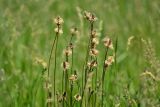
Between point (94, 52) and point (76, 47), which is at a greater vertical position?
point (76, 47)

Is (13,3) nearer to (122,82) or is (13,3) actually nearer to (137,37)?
(137,37)

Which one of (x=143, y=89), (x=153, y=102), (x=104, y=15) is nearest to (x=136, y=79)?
(x=143, y=89)

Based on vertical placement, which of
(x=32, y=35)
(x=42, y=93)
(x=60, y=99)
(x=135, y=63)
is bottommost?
(x=60, y=99)

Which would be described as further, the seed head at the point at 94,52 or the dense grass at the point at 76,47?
the dense grass at the point at 76,47

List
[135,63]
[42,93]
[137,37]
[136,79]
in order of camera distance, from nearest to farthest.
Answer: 1. [42,93]
2. [136,79]
3. [135,63]
4. [137,37]

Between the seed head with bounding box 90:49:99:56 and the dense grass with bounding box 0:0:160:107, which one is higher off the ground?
the dense grass with bounding box 0:0:160:107

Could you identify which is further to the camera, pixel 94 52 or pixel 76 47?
pixel 76 47

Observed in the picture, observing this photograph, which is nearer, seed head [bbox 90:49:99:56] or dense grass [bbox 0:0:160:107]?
seed head [bbox 90:49:99:56]

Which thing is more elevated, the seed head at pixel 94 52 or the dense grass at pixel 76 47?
the dense grass at pixel 76 47
